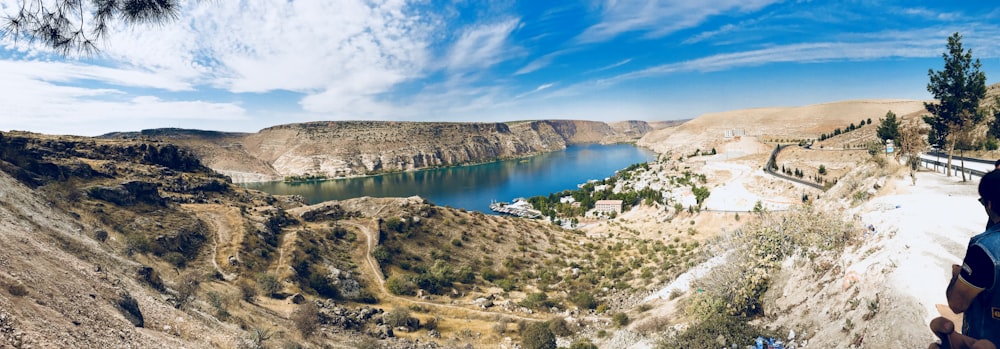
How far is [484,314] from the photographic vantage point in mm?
22953

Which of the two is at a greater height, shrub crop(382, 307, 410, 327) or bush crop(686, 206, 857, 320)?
bush crop(686, 206, 857, 320)

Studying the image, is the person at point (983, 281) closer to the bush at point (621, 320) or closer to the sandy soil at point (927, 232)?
the sandy soil at point (927, 232)

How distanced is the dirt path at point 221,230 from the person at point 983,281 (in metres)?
27.1

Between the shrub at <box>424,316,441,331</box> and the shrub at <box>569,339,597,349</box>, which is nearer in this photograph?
the shrub at <box>569,339,597,349</box>

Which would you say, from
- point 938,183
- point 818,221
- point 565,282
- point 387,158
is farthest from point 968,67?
point 387,158

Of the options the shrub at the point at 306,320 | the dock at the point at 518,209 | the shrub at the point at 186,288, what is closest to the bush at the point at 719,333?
the shrub at the point at 306,320

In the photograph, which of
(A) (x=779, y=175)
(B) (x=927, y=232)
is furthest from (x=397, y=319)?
(A) (x=779, y=175)

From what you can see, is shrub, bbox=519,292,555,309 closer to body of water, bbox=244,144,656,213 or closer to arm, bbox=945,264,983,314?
arm, bbox=945,264,983,314

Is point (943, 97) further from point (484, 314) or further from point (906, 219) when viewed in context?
point (484, 314)

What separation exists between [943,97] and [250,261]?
36.2 m

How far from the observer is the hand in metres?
2.63

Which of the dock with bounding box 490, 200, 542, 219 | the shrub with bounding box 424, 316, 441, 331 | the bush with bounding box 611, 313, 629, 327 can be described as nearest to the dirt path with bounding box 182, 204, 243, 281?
the shrub with bounding box 424, 316, 441, 331

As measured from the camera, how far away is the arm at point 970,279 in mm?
2508

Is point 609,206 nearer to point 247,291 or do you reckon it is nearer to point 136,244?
point 247,291
